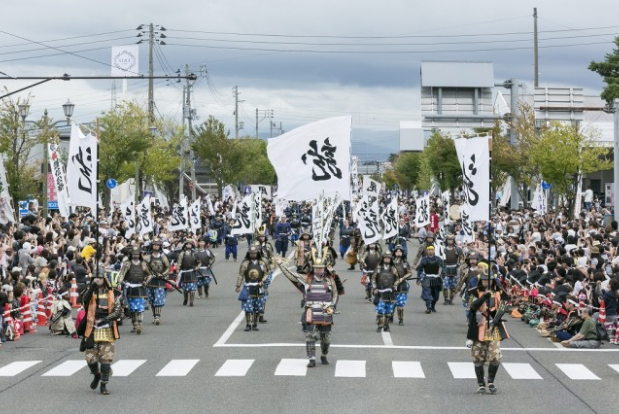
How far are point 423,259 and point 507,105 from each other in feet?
252

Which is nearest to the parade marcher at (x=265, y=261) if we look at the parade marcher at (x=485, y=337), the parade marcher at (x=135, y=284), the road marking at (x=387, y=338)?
the parade marcher at (x=135, y=284)

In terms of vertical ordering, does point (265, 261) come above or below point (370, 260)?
above

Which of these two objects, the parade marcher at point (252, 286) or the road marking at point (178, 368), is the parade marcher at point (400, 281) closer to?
the parade marcher at point (252, 286)

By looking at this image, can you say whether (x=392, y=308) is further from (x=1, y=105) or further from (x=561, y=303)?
(x=1, y=105)

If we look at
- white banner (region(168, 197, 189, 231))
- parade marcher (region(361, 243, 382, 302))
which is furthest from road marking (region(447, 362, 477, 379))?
white banner (region(168, 197, 189, 231))

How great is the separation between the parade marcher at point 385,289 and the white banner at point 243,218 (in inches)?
Answer: 684

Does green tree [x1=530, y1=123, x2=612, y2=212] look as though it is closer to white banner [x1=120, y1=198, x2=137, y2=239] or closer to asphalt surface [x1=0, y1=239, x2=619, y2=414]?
white banner [x1=120, y1=198, x2=137, y2=239]

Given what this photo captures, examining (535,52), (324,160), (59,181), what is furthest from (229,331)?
(535,52)

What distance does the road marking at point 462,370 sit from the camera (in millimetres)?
17062

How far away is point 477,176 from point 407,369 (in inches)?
148

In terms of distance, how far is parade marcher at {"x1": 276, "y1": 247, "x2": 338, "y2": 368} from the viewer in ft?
58.3

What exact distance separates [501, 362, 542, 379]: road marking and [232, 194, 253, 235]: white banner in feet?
73.0

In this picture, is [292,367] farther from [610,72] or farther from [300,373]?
[610,72]

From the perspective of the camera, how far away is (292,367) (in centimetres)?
1767
